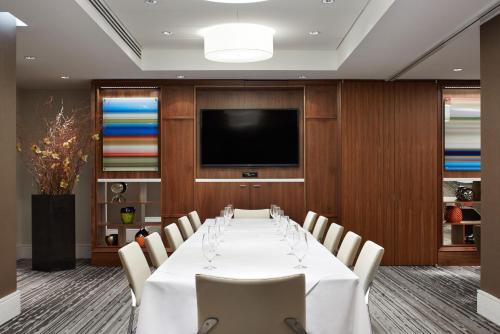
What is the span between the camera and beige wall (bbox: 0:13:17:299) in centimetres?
494

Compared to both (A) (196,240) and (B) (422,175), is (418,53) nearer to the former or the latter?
(B) (422,175)

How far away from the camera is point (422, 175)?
26.1 feet

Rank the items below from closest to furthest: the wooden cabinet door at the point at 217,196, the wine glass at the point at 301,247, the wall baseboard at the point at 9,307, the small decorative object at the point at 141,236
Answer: the wine glass at the point at 301,247, the wall baseboard at the point at 9,307, the small decorative object at the point at 141,236, the wooden cabinet door at the point at 217,196

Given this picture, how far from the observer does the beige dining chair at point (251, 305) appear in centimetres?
252

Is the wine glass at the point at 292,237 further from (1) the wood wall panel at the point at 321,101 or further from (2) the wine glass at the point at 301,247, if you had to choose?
(1) the wood wall panel at the point at 321,101

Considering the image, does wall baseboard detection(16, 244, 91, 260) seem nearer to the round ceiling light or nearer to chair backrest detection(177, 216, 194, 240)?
chair backrest detection(177, 216, 194, 240)

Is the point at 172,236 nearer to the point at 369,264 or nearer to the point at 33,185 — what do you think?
the point at 369,264

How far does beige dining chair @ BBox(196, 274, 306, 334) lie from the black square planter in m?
5.32

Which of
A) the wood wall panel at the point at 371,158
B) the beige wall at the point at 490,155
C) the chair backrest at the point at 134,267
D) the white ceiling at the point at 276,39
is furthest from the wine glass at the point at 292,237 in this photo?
the wood wall panel at the point at 371,158

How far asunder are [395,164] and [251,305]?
19.1 ft

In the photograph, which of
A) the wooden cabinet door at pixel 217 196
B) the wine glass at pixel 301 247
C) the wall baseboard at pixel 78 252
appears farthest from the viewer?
the wall baseboard at pixel 78 252

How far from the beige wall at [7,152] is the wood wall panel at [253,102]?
3.35 metres

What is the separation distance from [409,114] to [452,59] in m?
1.43

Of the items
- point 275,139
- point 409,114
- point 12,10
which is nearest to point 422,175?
point 409,114
